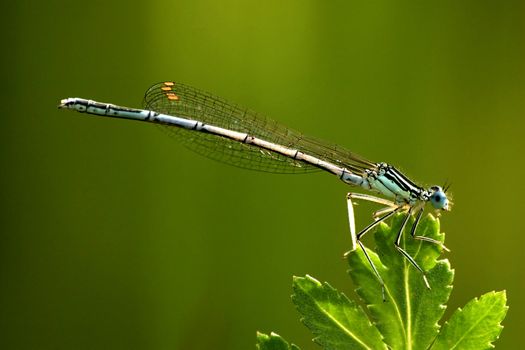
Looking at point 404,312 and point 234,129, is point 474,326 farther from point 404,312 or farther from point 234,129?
point 234,129

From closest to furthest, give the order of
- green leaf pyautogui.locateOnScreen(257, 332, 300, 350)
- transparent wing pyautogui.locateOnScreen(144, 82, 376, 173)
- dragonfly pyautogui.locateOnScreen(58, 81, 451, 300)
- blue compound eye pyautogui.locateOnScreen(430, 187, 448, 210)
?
green leaf pyautogui.locateOnScreen(257, 332, 300, 350) → blue compound eye pyautogui.locateOnScreen(430, 187, 448, 210) → dragonfly pyautogui.locateOnScreen(58, 81, 451, 300) → transparent wing pyautogui.locateOnScreen(144, 82, 376, 173)

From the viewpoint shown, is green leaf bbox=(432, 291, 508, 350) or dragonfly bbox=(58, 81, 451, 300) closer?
green leaf bbox=(432, 291, 508, 350)

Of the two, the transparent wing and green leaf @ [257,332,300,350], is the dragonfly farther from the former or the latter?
green leaf @ [257,332,300,350]

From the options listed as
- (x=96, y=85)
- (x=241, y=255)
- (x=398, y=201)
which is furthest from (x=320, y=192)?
(x=398, y=201)

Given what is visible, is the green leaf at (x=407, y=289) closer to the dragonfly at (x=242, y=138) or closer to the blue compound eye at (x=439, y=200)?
the blue compound eye at (x=439, y=200)

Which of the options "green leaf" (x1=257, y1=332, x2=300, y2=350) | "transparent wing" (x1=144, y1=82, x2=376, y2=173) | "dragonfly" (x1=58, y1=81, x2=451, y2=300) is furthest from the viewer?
"transparent wing" (x1=144, y1=82, x2=376, y2=173)

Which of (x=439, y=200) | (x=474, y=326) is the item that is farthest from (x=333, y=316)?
(x=439, y=200)

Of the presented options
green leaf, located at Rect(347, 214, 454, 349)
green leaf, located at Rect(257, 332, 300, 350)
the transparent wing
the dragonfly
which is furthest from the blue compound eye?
green leaf, located at Rect(257, 332, 300, 350)
